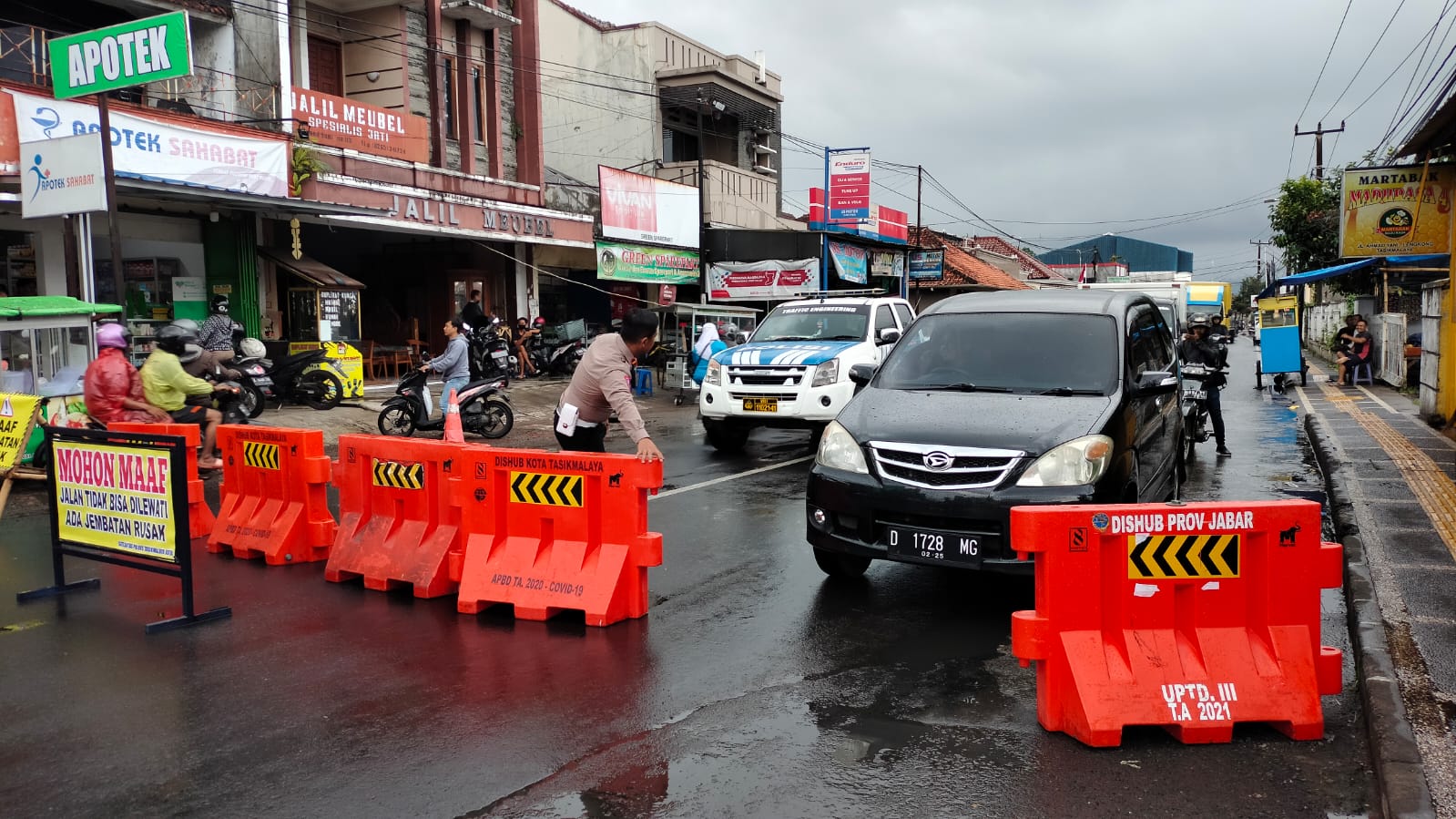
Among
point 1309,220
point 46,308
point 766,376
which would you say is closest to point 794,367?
point 766,376

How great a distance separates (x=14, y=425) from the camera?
9414mm

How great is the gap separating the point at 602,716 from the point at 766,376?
27.1 feet

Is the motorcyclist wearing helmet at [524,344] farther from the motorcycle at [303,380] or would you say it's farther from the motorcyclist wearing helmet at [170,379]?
the motorcyclist wearing helmet at [170,379]

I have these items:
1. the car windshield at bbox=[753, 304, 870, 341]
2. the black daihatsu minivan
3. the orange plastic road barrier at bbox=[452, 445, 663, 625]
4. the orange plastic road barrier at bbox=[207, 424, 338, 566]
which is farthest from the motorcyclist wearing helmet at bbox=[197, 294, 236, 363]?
the black daihatsu minivan

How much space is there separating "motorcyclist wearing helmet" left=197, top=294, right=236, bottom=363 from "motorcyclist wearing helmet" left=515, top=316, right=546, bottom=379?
26.0ft

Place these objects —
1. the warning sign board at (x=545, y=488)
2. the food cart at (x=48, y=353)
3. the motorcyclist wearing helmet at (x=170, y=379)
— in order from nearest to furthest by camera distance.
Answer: the warning sign board at (x=545, y=488) < the motorcyclist wearing helmet at (x=170, y=379) < the food cart at (x=48, y=353)

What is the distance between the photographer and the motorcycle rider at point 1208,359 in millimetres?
12812

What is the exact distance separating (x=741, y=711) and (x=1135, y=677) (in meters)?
1.64

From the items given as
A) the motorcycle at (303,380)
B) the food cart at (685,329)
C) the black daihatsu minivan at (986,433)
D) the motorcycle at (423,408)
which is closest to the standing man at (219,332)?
the motorcycle at (303,380)

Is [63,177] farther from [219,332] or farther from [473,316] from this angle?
[473,316]

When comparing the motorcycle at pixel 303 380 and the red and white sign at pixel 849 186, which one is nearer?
the motorcycle at pixel 303 380

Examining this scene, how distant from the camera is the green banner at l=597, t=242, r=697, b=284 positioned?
78.1 feet

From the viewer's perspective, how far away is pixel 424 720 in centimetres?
454

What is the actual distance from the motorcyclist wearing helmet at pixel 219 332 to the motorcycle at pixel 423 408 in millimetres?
2583
